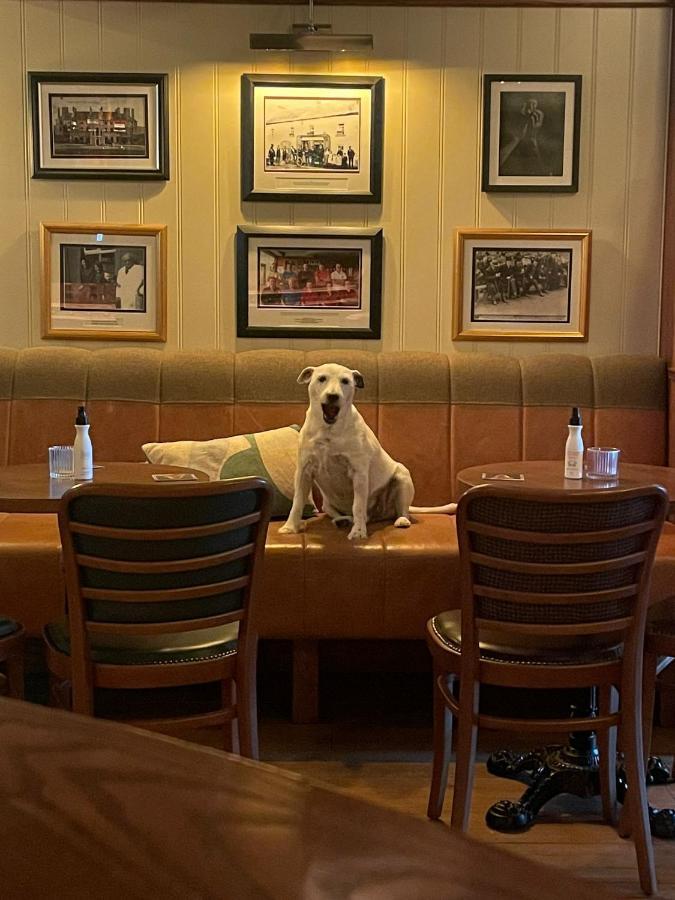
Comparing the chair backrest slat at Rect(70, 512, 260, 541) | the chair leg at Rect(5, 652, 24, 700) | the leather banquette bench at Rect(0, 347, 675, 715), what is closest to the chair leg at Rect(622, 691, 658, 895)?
the chair backrest slat at Rect(70, 512, 260, 541)

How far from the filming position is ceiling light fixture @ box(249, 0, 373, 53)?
4043 mm

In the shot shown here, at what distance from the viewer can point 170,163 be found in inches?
177

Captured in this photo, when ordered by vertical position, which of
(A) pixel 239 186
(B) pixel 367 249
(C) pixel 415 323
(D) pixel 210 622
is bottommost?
(D) pixel 210 622

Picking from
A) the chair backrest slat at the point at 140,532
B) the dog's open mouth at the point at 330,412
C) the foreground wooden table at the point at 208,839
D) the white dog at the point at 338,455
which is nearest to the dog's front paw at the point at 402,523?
the white dog at the point at 338,455

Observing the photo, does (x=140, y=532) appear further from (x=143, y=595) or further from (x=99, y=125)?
(x=99, y=125)

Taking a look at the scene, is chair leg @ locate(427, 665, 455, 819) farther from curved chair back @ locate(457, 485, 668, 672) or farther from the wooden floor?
curved chair back @ locate(457, 485, 668, 672)

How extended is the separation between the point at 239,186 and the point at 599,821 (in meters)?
3.14

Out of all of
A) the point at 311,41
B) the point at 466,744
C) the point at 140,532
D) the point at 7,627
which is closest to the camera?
the point at 140,532

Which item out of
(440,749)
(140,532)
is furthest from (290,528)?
(140,532)

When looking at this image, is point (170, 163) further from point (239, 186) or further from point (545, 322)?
point (545, 322)

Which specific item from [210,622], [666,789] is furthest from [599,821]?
[210,622]

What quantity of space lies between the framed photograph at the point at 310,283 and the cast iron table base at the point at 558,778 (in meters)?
2.21

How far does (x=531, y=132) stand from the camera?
14.7 ft

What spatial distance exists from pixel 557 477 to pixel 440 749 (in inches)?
42.0
